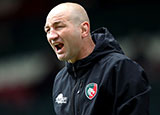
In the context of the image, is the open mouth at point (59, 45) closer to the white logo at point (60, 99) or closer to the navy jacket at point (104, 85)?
the navy jacket at point (104, 85)

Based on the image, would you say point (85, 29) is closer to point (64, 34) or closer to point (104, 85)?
point (64, 34)

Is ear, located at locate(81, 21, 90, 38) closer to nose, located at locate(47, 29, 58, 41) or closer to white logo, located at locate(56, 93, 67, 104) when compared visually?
nose, located at locate(47, 29, 58, 41)

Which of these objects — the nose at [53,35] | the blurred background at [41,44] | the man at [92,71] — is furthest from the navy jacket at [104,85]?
the blurred background at [41,44]

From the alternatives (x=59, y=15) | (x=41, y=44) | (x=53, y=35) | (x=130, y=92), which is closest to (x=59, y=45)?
(x=53, y=35)

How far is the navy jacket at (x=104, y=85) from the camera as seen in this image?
2.37 metres

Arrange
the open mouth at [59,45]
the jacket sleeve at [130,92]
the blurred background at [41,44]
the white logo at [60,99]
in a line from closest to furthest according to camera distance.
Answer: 1. the jacket sleeve at [130,92]
2. the open mouth at [59,45]
3. the white logo at [60,99]
4. the blurred background at [41,44]

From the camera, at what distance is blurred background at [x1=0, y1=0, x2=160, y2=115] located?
22.9ft

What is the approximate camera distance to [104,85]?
95.8 inches

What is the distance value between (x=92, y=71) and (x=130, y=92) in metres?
0.32

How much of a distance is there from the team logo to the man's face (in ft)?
0.79

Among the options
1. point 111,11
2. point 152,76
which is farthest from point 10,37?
point 152,76

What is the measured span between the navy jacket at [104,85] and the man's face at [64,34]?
4.2 inches

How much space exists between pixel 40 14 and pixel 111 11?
→ 1794 mm

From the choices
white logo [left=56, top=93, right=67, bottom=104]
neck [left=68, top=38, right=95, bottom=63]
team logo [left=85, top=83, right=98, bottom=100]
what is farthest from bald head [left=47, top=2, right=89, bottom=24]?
white logo [left=56, top=93, right=67, bottom=104]
